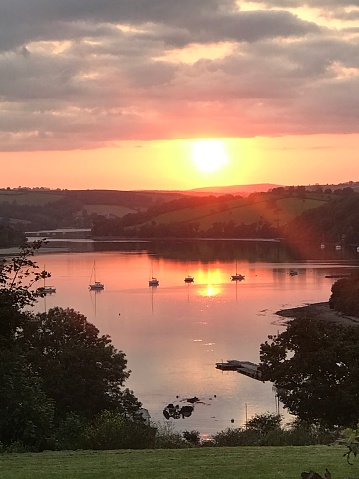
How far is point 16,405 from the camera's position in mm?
22875

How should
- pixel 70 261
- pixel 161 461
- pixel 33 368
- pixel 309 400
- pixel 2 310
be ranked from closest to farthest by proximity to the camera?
pixel 161 461, pixel 2 310, pixel 309 400, pixel 33 368, pixel 70 261

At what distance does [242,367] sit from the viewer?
4903cm

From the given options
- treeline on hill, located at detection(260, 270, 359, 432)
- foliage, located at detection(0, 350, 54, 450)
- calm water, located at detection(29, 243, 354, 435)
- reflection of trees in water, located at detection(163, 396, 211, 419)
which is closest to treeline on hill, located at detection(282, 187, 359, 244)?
calm water, located at detection(29, 243, 354, 435)

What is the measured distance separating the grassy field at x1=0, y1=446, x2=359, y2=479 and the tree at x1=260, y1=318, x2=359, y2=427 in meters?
12.6

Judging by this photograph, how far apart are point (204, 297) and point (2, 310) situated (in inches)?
2962

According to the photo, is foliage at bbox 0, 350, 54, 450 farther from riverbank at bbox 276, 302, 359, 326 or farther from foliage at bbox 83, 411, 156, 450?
riverbank at bbox 276, 302, 359, 326

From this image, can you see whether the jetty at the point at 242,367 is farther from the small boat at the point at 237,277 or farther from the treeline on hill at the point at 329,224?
the treeline on hill at the point at 329,224

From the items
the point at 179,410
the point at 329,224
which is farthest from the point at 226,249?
the point at 179,410

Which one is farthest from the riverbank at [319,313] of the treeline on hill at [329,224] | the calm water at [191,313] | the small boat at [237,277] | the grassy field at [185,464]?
the treeline on hill at [329,224]

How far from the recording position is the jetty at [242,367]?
47.7 m

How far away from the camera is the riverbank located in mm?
69375

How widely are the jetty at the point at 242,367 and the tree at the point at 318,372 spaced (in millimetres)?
16826

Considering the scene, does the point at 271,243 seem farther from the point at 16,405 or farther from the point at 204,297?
the point at 16,405

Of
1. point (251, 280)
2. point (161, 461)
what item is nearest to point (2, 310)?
point (161, 461)
